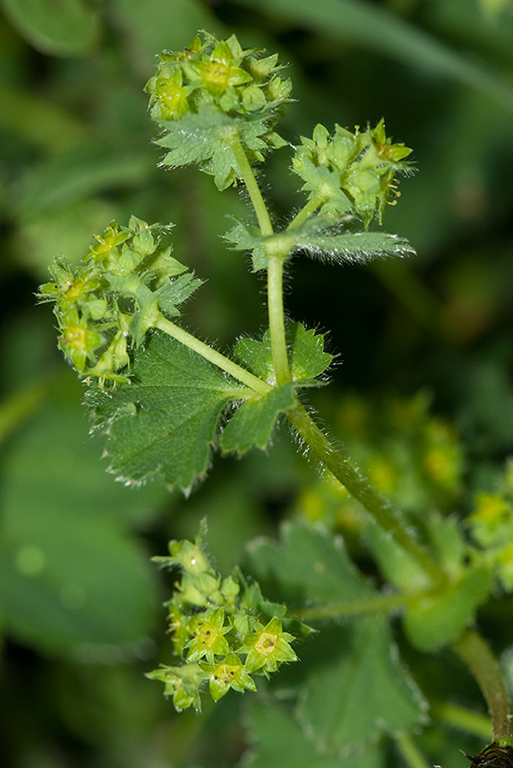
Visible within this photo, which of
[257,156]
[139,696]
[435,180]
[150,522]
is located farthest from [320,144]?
[139,696]

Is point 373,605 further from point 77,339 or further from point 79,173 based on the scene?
point 79,173

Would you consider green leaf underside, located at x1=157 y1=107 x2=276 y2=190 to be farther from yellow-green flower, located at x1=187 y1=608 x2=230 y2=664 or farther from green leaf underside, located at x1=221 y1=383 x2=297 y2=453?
yellow-green flower, located at x1=187 y1=608 x2=230 y2=664

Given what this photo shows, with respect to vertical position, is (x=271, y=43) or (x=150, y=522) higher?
(x=271, y=43)

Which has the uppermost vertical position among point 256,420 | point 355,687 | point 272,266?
point 272,266

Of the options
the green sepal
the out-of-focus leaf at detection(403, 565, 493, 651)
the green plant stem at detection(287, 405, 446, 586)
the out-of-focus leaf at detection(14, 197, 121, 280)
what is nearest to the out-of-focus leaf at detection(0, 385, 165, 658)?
the out-of-focus leaf at detection(14, 197, 121, 280)

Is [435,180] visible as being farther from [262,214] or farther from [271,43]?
[262,214]

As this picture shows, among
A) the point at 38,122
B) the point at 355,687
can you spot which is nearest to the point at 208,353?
the point at 355,687
